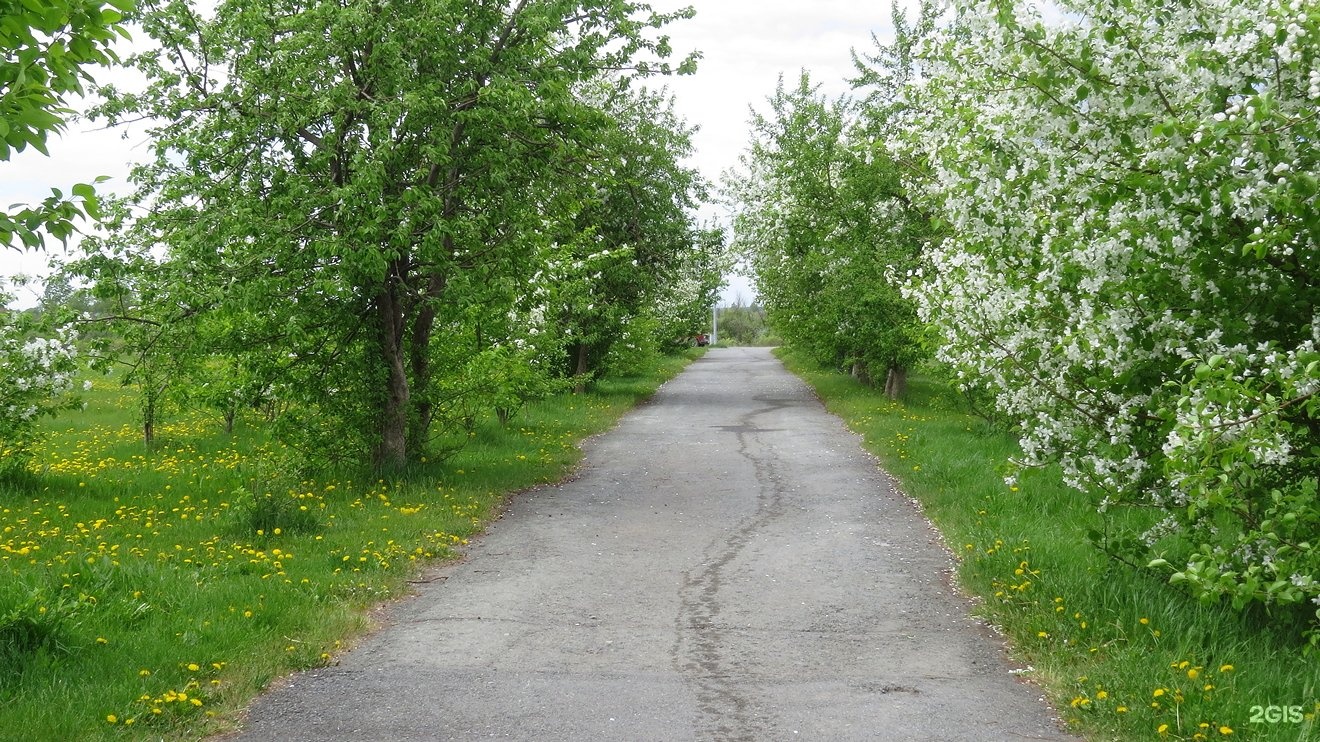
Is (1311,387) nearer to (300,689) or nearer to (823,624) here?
(823,624)

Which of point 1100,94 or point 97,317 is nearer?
point 1100,94

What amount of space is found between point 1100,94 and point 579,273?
13.6 m

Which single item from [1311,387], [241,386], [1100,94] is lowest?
[241,386]

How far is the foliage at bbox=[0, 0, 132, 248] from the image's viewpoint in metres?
3.98

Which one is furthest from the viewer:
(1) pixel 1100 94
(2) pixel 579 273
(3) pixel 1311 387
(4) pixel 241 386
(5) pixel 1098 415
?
(2) pixel 579 273

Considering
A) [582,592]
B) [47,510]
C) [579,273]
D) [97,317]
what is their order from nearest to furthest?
[582,592], [47,510], [97,317], [579,273]

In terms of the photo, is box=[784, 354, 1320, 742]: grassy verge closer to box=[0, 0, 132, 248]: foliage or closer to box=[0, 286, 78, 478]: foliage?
box=[0, 0, 132, 248]: foliage

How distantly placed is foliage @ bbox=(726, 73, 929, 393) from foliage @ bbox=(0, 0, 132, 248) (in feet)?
51.7

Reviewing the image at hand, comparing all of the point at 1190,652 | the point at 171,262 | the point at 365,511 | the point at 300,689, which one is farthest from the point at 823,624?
the point at 171,262

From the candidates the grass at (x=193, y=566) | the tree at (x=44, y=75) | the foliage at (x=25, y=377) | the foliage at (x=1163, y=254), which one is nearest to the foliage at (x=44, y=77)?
the tree at (x=44, y=75)

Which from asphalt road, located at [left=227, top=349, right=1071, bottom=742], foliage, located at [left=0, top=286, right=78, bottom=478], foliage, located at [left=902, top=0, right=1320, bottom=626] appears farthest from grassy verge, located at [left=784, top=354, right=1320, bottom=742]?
foliage, located at [left=0, top=286, right=78, bottom=478]

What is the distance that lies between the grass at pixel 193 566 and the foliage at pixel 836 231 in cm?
822

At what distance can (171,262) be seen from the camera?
10.7 meters
